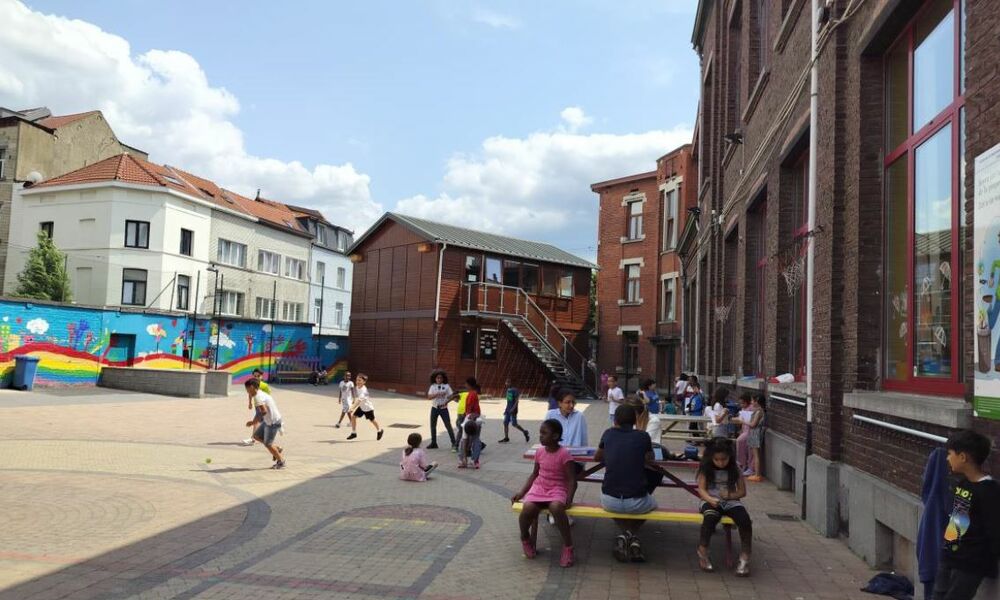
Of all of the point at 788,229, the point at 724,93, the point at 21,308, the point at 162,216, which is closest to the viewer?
the point at 788,229

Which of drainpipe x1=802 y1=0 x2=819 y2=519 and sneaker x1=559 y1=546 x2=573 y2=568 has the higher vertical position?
drainpipe x1=802 y1=0 x2=819 y2=519

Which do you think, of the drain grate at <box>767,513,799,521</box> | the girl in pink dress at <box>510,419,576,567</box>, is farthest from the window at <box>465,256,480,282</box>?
the girl in pink dress at <box>510,419,576,567</box>

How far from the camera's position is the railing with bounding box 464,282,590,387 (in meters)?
31.4

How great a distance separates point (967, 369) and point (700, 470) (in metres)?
2.46

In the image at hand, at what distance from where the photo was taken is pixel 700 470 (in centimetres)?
661

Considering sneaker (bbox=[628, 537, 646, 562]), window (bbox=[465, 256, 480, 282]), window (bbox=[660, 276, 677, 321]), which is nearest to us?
sneaker (bbox=[628, 537, 646, 562])

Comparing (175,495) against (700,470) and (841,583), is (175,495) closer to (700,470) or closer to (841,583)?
(700,470)

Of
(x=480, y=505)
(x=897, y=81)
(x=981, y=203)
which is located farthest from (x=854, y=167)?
(x=480, y=505)

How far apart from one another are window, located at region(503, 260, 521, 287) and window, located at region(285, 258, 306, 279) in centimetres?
1781

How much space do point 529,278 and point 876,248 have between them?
2788 cm

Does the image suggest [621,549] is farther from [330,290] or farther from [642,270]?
[330,290]

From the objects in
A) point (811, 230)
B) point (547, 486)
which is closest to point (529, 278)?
point (811, 230)

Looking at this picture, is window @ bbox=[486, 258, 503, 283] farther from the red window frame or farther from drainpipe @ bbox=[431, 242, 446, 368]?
the red window frame

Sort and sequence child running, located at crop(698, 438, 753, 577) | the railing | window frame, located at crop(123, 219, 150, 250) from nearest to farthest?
1. child running, located at crop(698, 438, 753, 577)
2. the railing
3. window frame, located at crop(123, 219, 150, 250)
